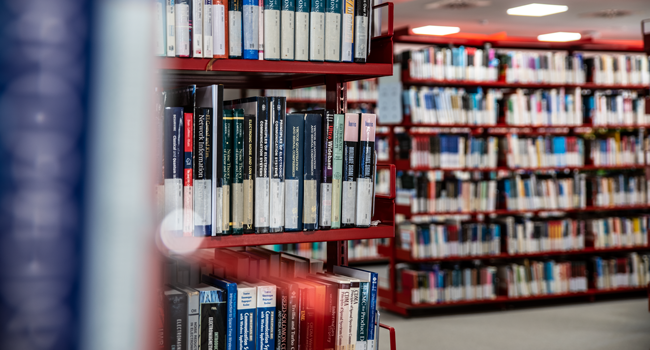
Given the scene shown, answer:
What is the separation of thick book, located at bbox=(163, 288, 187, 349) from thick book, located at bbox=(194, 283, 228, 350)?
43mm

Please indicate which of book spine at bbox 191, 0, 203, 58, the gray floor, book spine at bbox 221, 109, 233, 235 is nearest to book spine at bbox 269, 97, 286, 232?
book spine at bbox 221, 109, 233, 235

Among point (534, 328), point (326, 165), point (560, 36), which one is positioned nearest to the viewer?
point (326, 165)

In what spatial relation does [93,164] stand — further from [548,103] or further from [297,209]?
[548,103]

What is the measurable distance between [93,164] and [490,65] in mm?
5188

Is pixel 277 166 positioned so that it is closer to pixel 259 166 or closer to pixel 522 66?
pixel 259 166

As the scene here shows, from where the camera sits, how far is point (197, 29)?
146 cm

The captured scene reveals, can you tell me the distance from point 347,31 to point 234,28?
307mm

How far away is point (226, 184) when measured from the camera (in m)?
1.49

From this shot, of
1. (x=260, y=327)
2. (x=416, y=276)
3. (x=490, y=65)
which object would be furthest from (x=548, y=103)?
(x=260, y=327)

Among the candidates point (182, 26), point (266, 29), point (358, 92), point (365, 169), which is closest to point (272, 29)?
point (266, 29)

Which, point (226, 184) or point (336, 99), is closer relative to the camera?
point (226, 184)

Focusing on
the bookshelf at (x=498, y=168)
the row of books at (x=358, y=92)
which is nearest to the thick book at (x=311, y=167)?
the bookshelf at (x=498, y=168)

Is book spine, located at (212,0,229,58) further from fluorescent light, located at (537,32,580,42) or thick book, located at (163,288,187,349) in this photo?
fluorescent light, located at (537,32,580,42)

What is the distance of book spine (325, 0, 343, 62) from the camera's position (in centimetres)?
161
